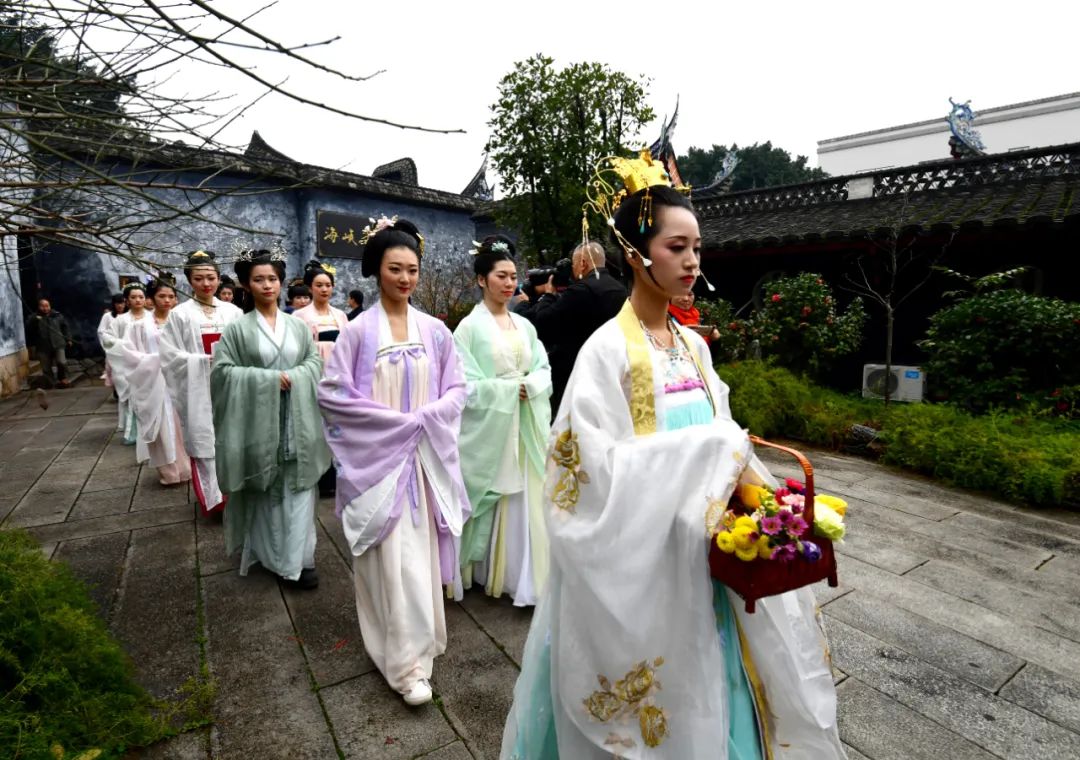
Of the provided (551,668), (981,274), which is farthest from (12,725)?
(981,274)

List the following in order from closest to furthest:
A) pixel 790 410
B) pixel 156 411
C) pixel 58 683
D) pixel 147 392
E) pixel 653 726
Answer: pixel 653 726 → pixel 58 683 → pixel 156 411 → pixel 147 392 → pixel 790 410

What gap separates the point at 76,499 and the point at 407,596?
451cm

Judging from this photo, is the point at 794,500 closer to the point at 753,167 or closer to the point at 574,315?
the point at 574,315

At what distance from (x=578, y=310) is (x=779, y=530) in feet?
8.16

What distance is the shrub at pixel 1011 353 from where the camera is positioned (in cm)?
684

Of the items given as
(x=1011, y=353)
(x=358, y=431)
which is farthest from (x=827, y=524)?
(x=1011, y=353)

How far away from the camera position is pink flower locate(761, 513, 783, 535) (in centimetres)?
144

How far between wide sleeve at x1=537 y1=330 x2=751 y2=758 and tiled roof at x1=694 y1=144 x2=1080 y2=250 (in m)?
8.80

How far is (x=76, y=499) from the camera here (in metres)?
5.68

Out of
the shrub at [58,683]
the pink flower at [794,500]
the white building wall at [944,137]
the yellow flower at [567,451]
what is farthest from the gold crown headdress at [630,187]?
the white building wall at [944,137]

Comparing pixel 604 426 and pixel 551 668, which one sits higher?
pixel 604 426

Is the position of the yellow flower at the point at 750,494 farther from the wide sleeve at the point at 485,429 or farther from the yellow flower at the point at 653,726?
the wide sleeve at the point at 485,429

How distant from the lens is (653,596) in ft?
5.46

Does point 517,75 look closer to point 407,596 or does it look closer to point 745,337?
point 745,337
